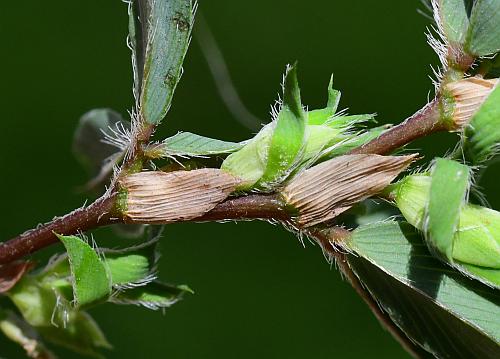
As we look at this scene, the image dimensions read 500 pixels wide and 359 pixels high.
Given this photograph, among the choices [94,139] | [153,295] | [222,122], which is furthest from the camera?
[222,122]

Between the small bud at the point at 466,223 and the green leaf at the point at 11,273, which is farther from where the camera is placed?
the green leaf at the point at 11,273

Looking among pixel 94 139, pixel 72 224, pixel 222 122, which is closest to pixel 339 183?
pixel 72 224

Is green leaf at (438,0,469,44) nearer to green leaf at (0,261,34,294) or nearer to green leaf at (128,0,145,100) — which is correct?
green leaf at (128,0,145,100)

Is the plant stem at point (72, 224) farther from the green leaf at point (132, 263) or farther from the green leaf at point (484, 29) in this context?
the green leaf at point (484, 29)

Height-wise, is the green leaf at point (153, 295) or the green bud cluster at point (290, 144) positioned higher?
the green bud cluster at point (290, 144)

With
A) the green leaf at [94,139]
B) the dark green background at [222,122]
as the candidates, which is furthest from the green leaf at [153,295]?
the dark green background at [222,122]

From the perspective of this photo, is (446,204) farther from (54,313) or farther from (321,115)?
(54,313)

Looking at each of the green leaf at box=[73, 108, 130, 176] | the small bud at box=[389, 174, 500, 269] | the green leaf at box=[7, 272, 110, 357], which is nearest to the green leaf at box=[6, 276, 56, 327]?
the green leaf at box=[7, 272, 110, 357]
